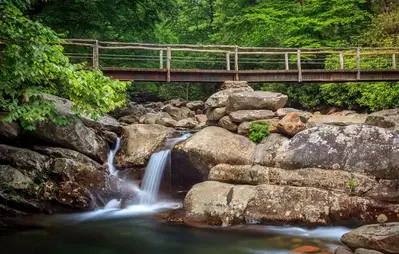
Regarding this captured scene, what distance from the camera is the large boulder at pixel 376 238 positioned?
4824 mm

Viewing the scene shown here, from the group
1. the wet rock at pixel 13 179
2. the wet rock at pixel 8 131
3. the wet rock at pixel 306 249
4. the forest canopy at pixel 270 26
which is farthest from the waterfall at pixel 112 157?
the wet rock at pixel 306 249

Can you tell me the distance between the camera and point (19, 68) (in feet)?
17.5

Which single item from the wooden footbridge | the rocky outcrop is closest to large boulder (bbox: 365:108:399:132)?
the wooden footbridge

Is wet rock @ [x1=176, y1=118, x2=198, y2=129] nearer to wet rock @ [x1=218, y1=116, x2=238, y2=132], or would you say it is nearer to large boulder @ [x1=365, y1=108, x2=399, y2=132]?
wet rock @ [x1=218, y1=116, x2=238, y2=132]

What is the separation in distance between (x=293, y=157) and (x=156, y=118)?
6.77 meters

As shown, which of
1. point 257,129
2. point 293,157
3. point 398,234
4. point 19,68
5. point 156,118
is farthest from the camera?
point 156,118

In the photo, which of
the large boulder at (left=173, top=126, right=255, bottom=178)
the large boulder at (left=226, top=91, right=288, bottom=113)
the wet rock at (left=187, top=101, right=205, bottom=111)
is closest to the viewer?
the large boulder at (left=173, top=126, right=255, bottom=178)

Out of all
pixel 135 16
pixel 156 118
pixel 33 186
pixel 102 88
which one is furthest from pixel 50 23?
pixel 102 88

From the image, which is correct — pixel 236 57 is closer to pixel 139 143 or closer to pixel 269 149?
pixel 139 143

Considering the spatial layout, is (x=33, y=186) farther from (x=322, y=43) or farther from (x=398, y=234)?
(x=322, y=43)

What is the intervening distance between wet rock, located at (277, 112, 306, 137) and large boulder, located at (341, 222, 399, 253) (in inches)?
137

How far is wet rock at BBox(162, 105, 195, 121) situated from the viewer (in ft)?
54.1

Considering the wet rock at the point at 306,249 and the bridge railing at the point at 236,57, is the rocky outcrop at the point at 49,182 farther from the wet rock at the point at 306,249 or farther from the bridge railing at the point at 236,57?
the wet rock at the point at 306,249

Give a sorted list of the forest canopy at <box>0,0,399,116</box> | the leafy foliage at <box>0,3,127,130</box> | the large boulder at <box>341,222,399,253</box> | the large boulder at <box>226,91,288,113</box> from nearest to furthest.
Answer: the large boulder at <box>341,222,399,253</box> < the leafy foliage at <box>0,3,127,130</box> < the large boulder at <box>226,91,288,113</box> < the forest canopy at <box>0,0,399,116</box>
